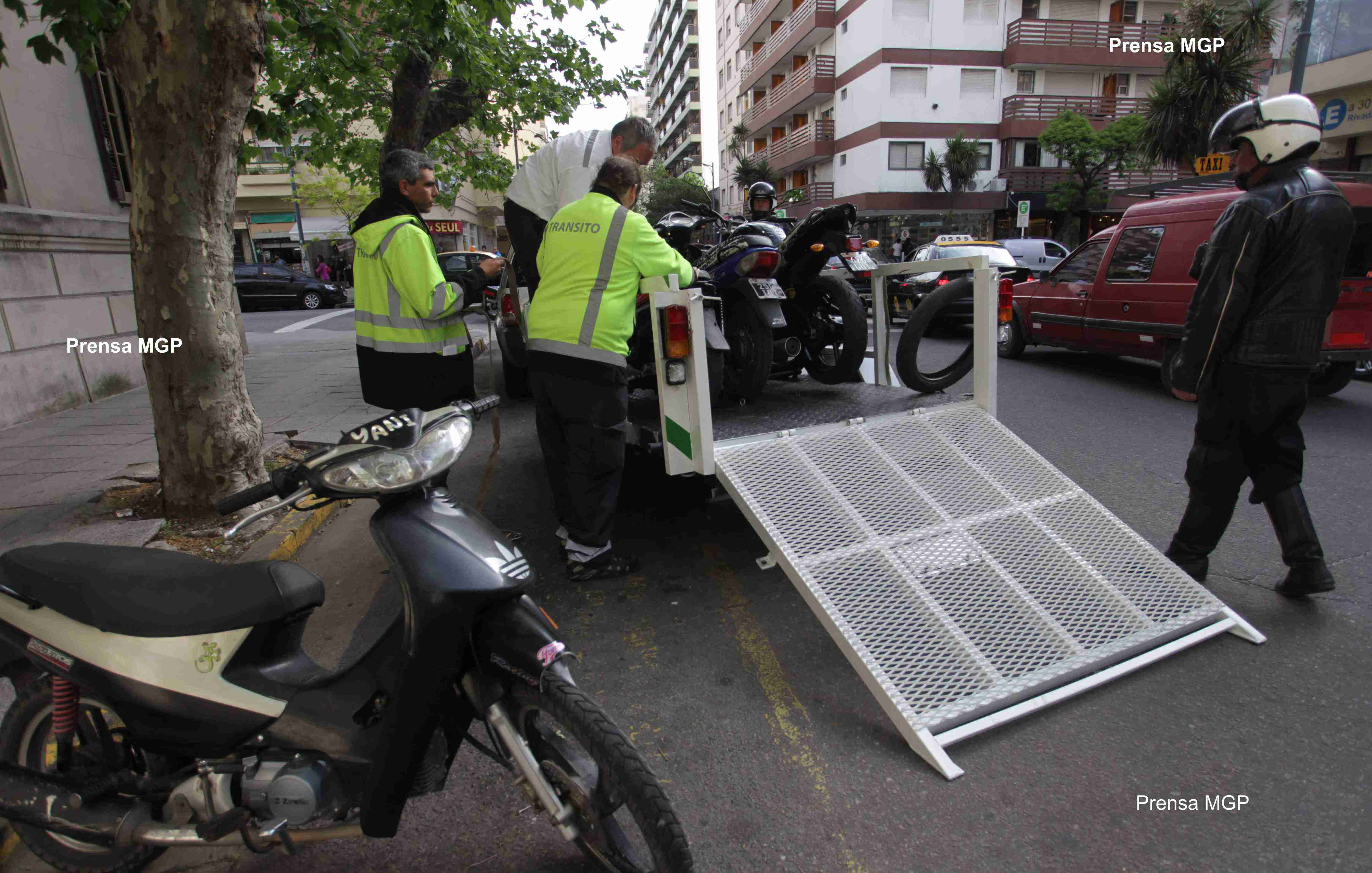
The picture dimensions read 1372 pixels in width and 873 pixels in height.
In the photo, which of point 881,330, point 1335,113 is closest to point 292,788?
point 881,330

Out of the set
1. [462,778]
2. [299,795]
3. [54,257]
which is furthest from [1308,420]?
[54,257]

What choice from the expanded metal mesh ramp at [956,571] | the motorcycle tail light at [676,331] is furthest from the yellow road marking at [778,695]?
the motorcycle tail light at [676,331]

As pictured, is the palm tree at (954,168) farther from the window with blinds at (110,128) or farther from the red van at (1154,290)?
the window with blinds at (110,128)

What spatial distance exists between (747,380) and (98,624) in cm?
339

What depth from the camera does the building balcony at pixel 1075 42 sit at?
3384 cm

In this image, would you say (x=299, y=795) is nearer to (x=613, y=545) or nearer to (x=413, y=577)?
(x=413, y=577)

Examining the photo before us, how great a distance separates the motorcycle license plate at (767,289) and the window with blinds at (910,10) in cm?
3511

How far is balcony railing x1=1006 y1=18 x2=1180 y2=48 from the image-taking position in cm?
3381

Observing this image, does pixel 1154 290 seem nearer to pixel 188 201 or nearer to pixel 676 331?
pixel 676 331

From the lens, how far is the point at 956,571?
310cm

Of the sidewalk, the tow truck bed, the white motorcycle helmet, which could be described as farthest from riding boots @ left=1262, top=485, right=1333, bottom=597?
the sidewalk

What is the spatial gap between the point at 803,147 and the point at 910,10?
8.85 meters

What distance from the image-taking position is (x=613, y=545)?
170 inches

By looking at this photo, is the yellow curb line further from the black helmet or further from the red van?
the red van
